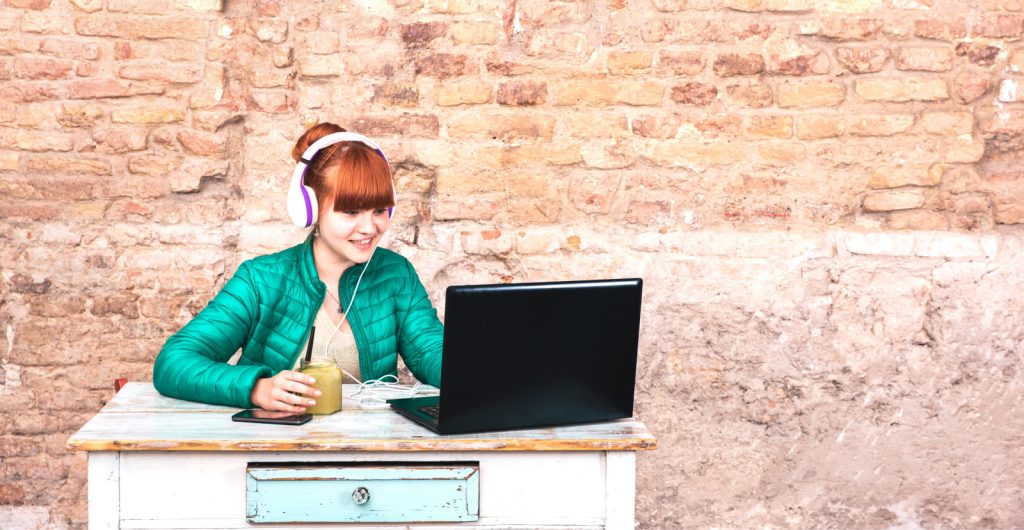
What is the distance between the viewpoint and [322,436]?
1893mm

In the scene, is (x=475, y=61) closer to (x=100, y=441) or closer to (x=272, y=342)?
(x=272, y=342)

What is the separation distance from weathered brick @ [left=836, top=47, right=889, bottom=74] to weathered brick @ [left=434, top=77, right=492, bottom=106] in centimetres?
123

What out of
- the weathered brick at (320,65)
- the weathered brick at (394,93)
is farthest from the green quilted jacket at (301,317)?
the weathered brick at (320,65)

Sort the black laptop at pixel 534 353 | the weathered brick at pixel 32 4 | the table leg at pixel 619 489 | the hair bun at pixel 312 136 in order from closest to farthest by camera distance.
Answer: the black laptop at pixel 534 353 < the table leg at pixel 619 489 < the hair bun at pixel 312 136 < the weathered brick at pixel 32 4

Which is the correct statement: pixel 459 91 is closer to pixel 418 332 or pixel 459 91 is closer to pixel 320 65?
pixel 320 65

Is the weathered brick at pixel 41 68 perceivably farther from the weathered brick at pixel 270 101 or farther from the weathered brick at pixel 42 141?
the weathered brick at pixel 270 101

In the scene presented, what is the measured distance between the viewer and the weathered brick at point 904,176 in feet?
11.4

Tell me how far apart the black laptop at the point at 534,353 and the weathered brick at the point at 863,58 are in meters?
1.98

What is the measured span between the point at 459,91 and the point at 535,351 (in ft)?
5.92

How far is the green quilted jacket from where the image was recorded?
7.98 ft

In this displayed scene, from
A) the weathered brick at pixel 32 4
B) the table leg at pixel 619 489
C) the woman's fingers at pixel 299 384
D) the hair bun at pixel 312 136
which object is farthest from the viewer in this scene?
the weathered brick at pixel 32 4

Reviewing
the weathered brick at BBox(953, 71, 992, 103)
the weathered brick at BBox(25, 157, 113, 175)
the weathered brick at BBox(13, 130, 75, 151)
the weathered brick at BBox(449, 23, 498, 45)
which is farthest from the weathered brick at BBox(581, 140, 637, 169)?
the weathered brick at BBox(13, 130, 75, 151)

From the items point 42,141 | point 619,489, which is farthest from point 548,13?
point 619,489

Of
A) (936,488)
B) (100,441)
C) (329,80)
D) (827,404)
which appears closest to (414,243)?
(329,80)
